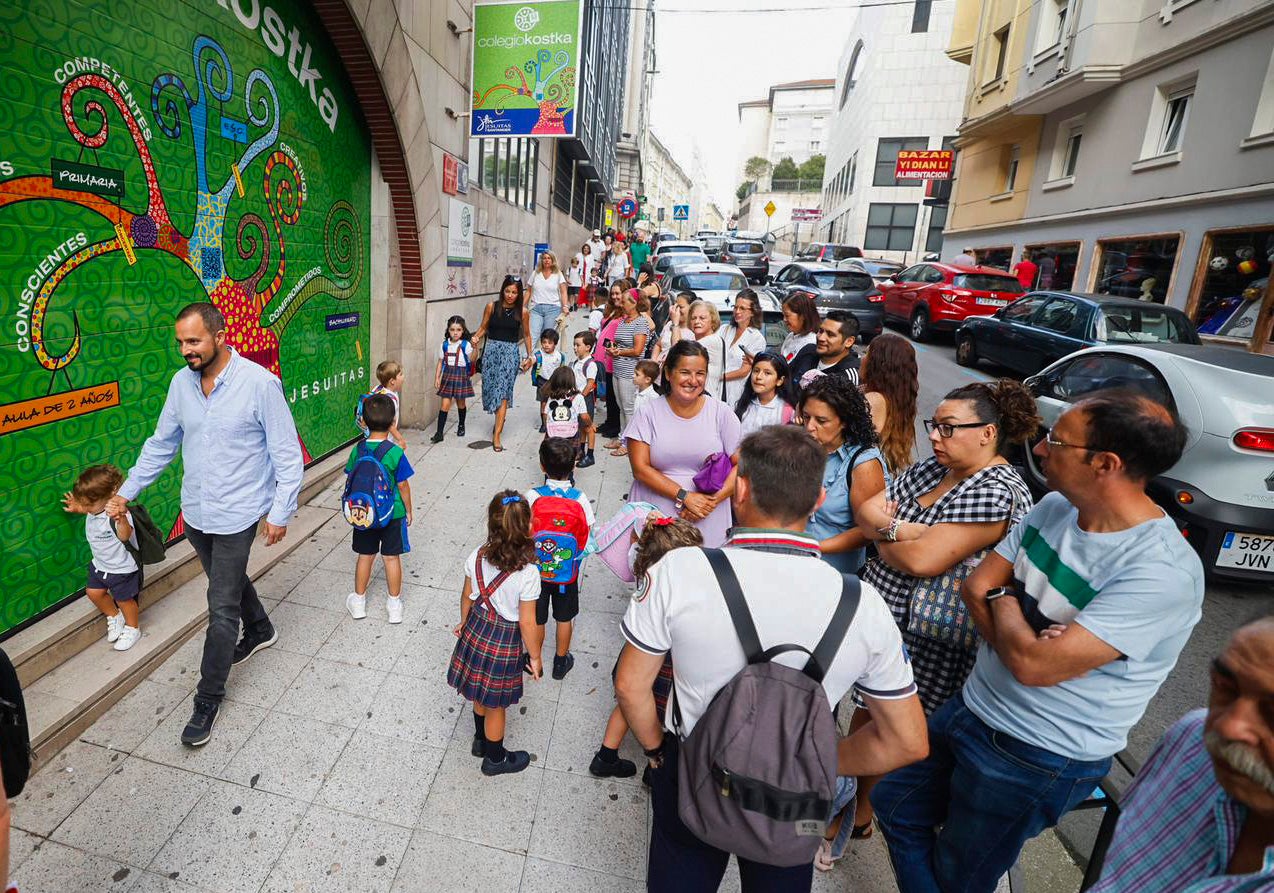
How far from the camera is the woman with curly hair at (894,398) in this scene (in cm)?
354

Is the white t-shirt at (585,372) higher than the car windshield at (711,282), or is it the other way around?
the car windshield at (711,282)

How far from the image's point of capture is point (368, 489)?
4.07m

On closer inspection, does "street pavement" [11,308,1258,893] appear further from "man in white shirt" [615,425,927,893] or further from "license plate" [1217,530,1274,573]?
"man in white shirt" [615,425,927,893]

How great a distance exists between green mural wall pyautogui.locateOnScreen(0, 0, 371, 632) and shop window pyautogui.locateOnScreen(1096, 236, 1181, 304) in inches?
615

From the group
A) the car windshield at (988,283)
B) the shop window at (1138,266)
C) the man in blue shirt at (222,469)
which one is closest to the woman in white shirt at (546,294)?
the man in blue shirt at (222,469)

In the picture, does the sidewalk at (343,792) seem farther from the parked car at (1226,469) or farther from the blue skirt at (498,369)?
the blue skirt at (498,369)

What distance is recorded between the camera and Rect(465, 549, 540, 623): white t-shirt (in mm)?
3039

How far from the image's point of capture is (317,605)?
4570 millimetres

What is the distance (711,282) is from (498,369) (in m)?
6.47

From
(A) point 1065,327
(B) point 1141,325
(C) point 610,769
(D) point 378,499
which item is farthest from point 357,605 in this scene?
(B) point 1141,325

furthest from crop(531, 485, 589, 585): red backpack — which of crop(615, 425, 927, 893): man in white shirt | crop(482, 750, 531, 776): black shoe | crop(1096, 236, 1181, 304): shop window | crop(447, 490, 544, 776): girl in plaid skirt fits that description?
crop(1096, 236, 1181, 304): shop window

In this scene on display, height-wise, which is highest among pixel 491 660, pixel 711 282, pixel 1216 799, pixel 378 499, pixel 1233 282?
pixel 1233 282

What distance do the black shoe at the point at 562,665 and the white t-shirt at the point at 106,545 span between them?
2.48 metres

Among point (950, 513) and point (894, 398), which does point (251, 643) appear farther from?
point (894, 398)
